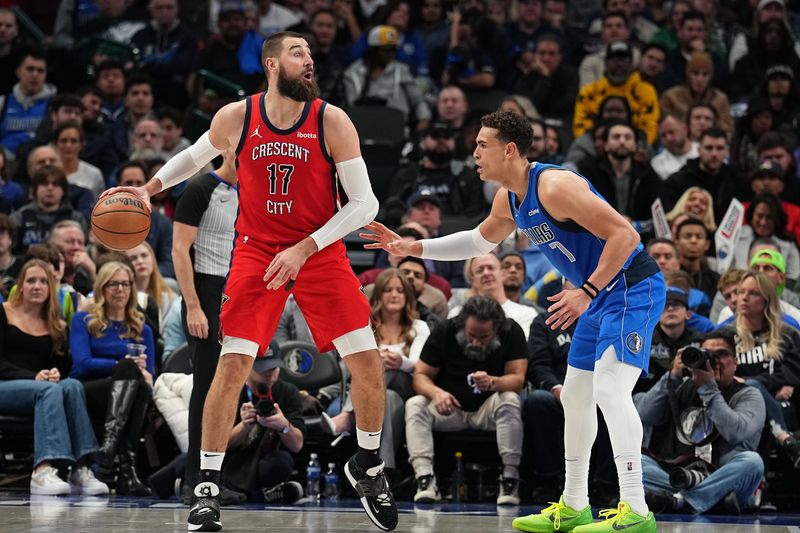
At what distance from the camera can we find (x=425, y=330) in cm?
848

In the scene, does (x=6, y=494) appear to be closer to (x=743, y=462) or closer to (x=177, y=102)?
(x=743, y=462)

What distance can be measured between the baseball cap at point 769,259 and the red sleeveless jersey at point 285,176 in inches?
166

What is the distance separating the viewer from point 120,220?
574 cm

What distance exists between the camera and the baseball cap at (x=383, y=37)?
41.1 feet

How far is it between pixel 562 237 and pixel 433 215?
4206 mm

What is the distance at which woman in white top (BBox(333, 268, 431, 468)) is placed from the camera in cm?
792

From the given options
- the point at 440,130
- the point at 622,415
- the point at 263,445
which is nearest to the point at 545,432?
the point at 263,445

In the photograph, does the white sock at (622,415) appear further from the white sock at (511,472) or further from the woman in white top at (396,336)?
the woman in white top at (396,336)

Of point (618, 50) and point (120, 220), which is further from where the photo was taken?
point (618, 50)

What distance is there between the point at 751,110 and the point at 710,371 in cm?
521

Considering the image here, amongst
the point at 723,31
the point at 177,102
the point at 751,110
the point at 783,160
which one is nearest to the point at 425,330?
the point at 783,160

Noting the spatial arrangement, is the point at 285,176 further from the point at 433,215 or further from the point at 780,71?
the point at 780,71

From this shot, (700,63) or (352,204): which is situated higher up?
(700,63)

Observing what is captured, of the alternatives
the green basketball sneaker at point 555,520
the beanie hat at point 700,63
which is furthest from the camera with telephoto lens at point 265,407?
the beanie hat at point 700,63
